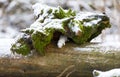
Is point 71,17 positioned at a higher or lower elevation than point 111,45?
higher

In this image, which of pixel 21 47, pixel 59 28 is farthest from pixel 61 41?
pixel 21 47

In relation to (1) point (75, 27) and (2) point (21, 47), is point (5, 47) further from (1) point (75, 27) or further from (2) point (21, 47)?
(1) point (75, 27)

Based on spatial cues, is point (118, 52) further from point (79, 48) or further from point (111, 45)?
point (79, 48)

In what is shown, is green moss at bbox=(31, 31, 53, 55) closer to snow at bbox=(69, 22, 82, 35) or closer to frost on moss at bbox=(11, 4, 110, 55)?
frost on moss at bbox=(11, 4, 110, 55)

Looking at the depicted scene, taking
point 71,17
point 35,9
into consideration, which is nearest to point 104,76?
point 71,17

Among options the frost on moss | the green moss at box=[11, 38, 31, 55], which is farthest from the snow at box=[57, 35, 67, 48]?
the green moss at box=[11, 38, 31, 55]
